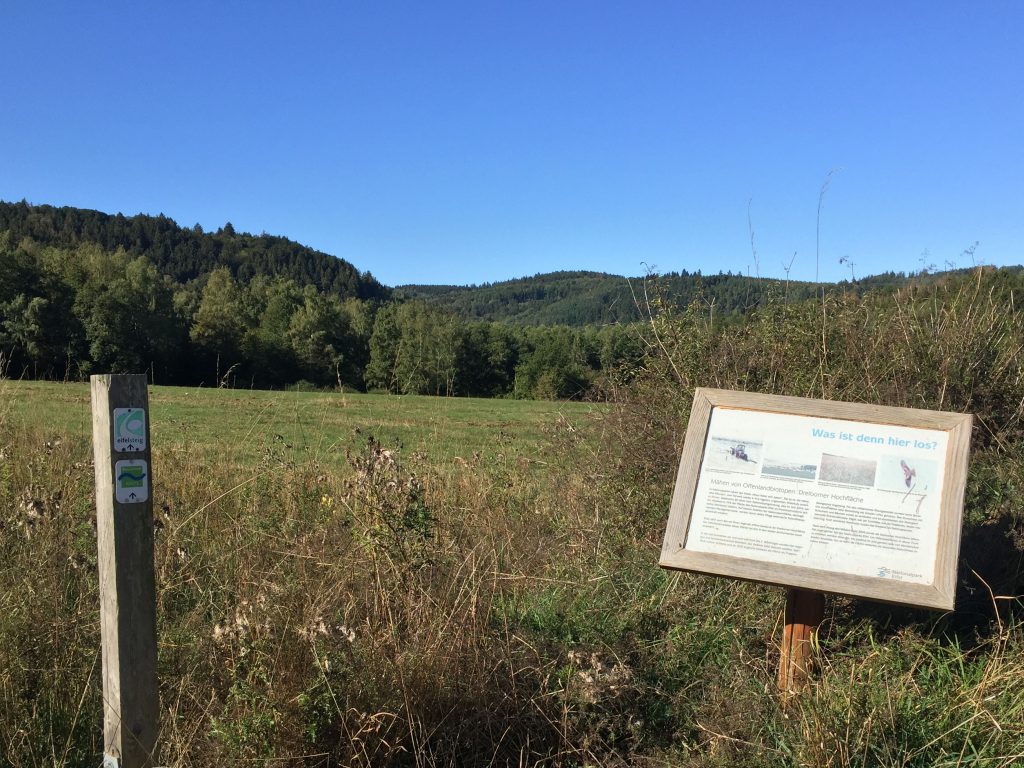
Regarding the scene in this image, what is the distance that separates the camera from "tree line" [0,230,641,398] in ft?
26.4

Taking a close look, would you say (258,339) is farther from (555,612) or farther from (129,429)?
(129,429)

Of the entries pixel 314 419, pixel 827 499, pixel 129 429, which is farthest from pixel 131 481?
pixel 314 419

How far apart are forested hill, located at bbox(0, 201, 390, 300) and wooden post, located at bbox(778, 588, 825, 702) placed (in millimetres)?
143439

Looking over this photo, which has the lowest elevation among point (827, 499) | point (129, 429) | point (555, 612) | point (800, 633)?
point (555, 612)

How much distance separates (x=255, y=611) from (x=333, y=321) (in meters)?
68.8

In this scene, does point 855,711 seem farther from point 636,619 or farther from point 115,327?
point 115,327

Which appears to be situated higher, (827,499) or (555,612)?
(827,499)

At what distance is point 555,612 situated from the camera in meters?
3.99

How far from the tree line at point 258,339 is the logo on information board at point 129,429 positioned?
9.03 feet

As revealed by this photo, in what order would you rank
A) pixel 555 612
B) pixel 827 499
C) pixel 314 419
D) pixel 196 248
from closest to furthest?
pixel 827 499 < pixel 555 612 < pixel 314 419 < pixel 196 248

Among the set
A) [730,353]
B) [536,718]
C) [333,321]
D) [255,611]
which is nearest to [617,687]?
[536,718]

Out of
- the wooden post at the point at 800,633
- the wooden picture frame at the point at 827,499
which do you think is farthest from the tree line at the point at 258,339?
the wooden post at the point at 800,633

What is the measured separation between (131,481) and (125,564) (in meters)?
0.29

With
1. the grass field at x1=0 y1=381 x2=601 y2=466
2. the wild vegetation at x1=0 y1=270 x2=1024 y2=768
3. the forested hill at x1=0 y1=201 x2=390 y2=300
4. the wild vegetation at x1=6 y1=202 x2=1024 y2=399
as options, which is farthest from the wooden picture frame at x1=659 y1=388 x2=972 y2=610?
the forested hill at x1=0 y1=201 x2=390 y2=300
